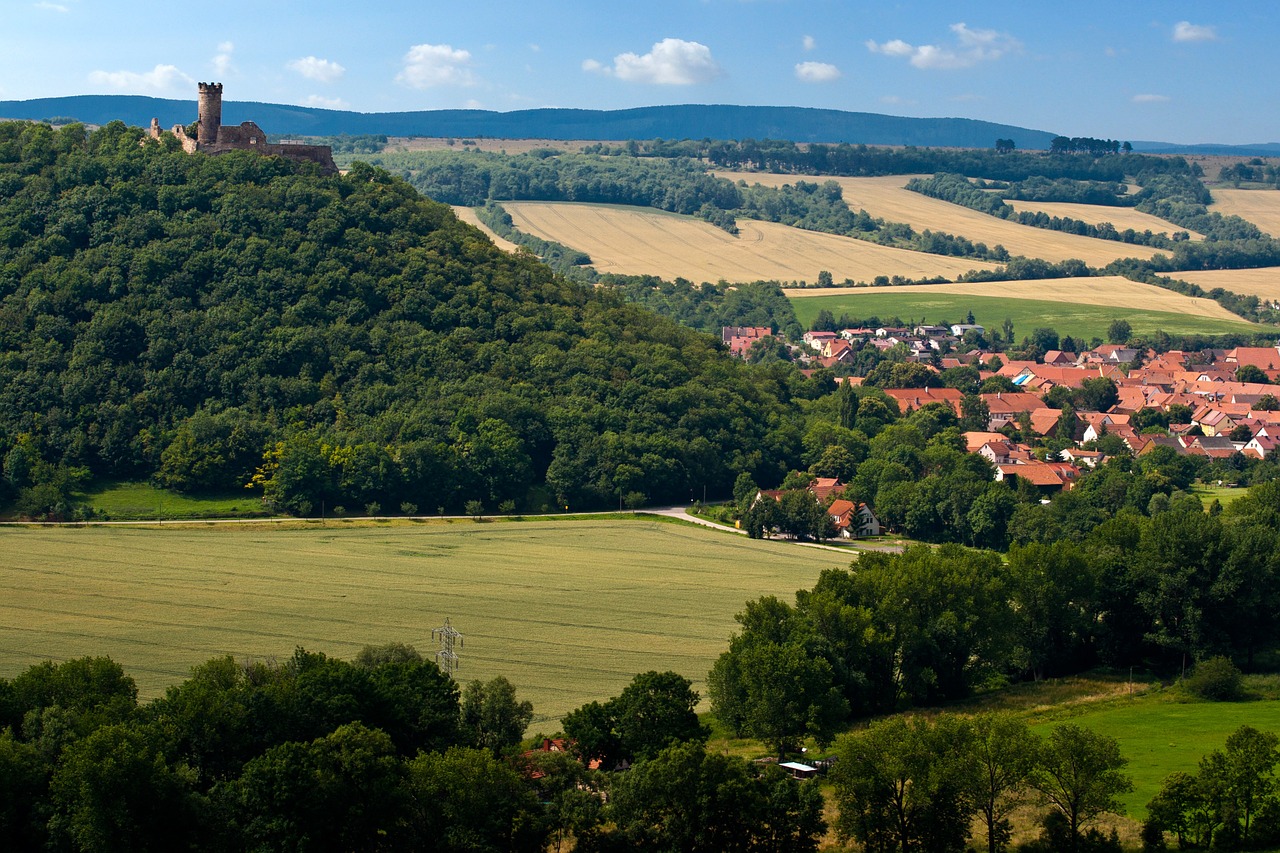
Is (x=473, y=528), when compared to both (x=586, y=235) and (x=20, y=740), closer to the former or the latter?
(x=20, y=740)

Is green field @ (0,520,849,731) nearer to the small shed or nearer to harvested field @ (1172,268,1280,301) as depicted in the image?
the small shed

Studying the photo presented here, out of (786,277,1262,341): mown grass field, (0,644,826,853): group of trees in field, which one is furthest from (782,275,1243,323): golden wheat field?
(0,644,826,853): group of trees in field

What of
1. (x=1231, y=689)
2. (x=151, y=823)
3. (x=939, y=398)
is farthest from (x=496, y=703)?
(x=939, y=398)

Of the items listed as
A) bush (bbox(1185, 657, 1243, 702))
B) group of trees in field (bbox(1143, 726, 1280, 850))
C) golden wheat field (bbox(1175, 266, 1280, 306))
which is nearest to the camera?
group of trees in field (bbox(1143, 726, 1280, 850))

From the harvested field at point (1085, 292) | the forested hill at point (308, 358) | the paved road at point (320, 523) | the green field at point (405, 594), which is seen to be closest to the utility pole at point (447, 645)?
the green field at point (405, 594)

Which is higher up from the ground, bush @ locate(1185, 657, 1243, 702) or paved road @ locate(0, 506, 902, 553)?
bush @ locate(1185, 657, 1243, 702)

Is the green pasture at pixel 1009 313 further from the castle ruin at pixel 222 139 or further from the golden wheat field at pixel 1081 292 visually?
the castle ruin at pixel 222 139

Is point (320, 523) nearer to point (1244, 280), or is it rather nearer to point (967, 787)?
point (967, 787)
